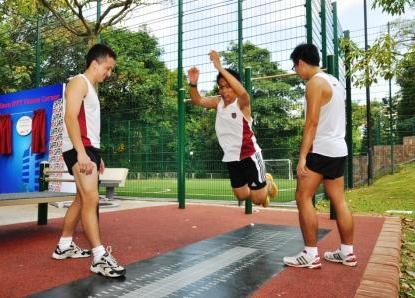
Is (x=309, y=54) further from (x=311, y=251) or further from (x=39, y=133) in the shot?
(x=39, y=133)

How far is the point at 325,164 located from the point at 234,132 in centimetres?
115

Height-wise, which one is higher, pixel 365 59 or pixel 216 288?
pixel 365 59

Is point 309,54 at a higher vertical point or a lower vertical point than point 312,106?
higher

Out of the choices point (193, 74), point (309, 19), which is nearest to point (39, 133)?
point (193, 74)

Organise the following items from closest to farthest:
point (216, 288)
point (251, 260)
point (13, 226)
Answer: point (216, 288) → point (251, 260) → point (13, 226)

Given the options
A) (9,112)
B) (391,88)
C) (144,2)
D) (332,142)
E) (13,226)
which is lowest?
(13,226)

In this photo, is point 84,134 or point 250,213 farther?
point 250,213

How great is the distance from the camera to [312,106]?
298cm

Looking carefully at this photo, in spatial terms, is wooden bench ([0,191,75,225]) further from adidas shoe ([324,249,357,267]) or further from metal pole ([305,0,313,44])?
metal pole ([305,0,313,44])

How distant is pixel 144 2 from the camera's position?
299 inches

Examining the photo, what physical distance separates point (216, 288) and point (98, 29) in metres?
5.84

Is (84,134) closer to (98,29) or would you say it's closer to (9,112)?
(98,29)

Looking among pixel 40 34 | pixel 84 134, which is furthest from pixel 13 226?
pixel 40 34

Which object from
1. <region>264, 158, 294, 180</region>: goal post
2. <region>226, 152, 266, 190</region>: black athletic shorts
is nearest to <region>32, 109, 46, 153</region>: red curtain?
<region>264, 158, 294, 180</region>: goal post
